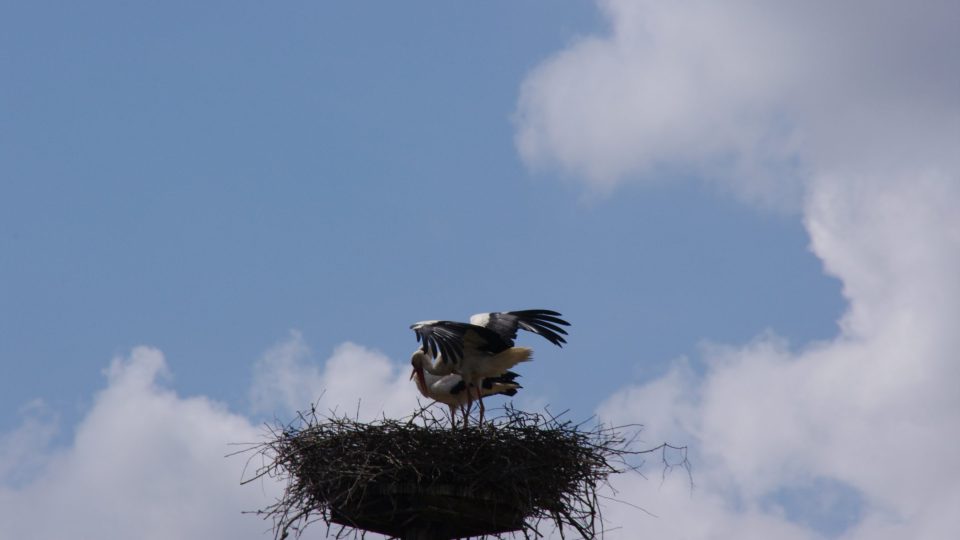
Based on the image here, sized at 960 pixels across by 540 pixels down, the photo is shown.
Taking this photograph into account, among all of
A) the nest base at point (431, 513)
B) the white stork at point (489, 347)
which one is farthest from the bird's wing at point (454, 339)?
the nest base at point (431, 513)

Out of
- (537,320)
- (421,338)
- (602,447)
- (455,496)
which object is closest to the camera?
(455,496)

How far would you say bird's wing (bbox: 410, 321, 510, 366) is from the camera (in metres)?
11.2

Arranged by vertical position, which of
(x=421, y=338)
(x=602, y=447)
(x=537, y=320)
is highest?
(x=537, y=320)

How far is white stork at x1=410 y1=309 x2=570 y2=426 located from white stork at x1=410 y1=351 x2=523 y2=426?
0.11 ft

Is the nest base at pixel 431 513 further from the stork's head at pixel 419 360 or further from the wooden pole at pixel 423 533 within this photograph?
the stork's head at pixel 419 360

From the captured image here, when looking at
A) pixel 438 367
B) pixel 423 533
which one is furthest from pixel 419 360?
pixel 423 533

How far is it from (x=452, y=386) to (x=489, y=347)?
21.3 inches

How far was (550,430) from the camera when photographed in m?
10.0

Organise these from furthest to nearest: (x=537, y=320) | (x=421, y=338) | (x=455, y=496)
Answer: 1. (x=537, y=320)
2. (x=421, y=338)
3. (x=455, y=496)

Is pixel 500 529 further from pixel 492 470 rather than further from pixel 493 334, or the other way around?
pixel 493 334

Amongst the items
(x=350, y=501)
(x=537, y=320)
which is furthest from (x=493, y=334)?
(x=350, y=501)

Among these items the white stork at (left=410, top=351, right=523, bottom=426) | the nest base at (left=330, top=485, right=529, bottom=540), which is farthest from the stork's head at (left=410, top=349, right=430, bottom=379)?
the nest base at (left=330, top=485, right=529, bottom=540)

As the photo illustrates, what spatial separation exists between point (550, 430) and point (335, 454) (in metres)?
1.55

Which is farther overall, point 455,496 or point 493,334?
point 493,334
